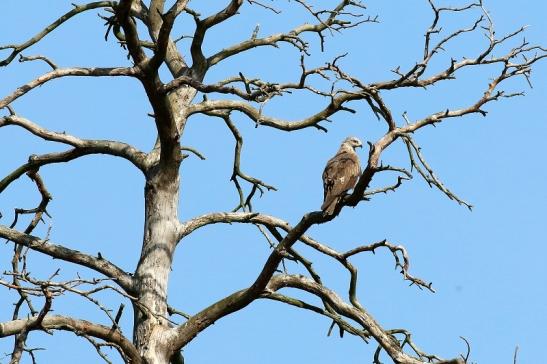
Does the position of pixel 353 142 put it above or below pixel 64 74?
above

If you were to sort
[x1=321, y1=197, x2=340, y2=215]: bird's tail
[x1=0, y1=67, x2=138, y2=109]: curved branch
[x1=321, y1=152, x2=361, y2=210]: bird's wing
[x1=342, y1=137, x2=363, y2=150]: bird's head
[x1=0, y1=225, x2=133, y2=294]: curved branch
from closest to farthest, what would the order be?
[x1=321, y1=197, x2=340, y2=215]: bird's tail < [x1=0, y1=67, x2=138, y2=109]: curved branch < [x1=0, y1=225, x2=133, y2=294]: curved branch < [x1=321, y1=152, x2=361, y2=210]: bird's wing < [x1=342, y1=137, x2=363, y2=150]: bird's head

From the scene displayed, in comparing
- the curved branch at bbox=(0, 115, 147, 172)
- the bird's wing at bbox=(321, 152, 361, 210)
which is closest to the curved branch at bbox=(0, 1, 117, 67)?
the curved branch at bbox=(0, 115, 147, 172)

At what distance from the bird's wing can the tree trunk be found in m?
1.59

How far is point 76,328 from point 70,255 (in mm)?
1119

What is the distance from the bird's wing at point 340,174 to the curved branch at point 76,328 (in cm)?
235

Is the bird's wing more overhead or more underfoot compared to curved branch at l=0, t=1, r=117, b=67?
more underfoot

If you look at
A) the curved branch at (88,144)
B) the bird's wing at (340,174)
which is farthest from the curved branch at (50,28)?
the bird's wing at (340,174)

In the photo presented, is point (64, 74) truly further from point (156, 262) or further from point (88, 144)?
point (156, 262)

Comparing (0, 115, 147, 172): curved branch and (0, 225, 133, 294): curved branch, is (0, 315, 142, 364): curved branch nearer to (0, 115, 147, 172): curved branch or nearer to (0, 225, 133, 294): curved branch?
(0, 225, 133, 294): curved branch

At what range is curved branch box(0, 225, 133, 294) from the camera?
10.8m

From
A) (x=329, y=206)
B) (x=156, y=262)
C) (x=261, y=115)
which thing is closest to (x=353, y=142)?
(x=261, y=115)

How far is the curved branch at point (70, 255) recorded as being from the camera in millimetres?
10766

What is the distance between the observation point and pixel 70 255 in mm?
10797

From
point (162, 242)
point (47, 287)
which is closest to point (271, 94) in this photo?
point (162, 242)
